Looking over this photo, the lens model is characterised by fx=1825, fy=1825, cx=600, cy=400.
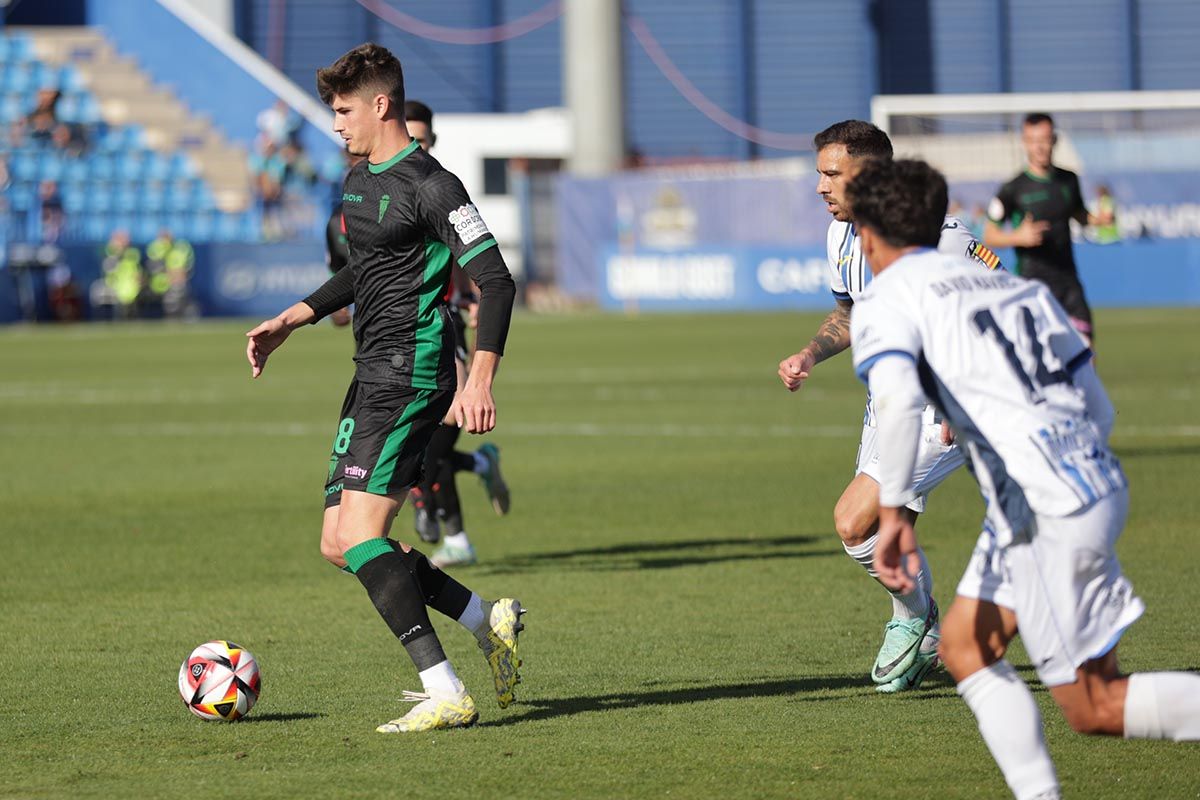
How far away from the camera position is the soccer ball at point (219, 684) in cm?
621

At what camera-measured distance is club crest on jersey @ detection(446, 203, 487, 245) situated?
587 centimetres

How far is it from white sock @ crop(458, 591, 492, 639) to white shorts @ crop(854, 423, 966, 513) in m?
1.48

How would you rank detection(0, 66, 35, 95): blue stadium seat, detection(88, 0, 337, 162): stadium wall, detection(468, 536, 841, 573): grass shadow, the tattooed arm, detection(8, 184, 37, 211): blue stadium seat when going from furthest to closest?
1. detection(88, 0, 337, 162): stadium wall
2. detection(0, 66, 35, 95): blue stadium seat
3. detection(8, 184, 37, 211): blue stadium seat
4. detection(468, 536, 841, 573): grass shadow
5. the tattooed arm

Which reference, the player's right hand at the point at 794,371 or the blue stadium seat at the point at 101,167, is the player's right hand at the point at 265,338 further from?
the blue stadium seat at the point at 101,167

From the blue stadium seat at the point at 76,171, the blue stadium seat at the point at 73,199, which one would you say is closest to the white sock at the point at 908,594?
the blue stadium seat at the point at 73,199

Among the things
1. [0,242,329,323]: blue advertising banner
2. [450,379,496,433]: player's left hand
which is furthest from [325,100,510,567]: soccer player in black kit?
[0,242,329,323]: blue advertising banner

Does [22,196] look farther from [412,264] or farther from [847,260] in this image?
[412,264]

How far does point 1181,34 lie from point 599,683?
189 feet

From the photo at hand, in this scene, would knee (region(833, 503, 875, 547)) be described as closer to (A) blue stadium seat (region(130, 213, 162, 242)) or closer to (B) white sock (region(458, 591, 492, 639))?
(B) white sock (region(458, 591, 492, 639))

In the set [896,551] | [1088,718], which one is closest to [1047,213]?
[1088,718]

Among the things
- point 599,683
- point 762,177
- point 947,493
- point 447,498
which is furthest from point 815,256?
point 599,683

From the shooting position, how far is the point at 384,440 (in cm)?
599

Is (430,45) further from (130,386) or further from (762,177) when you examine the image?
(130,386)

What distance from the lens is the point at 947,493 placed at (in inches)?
502
